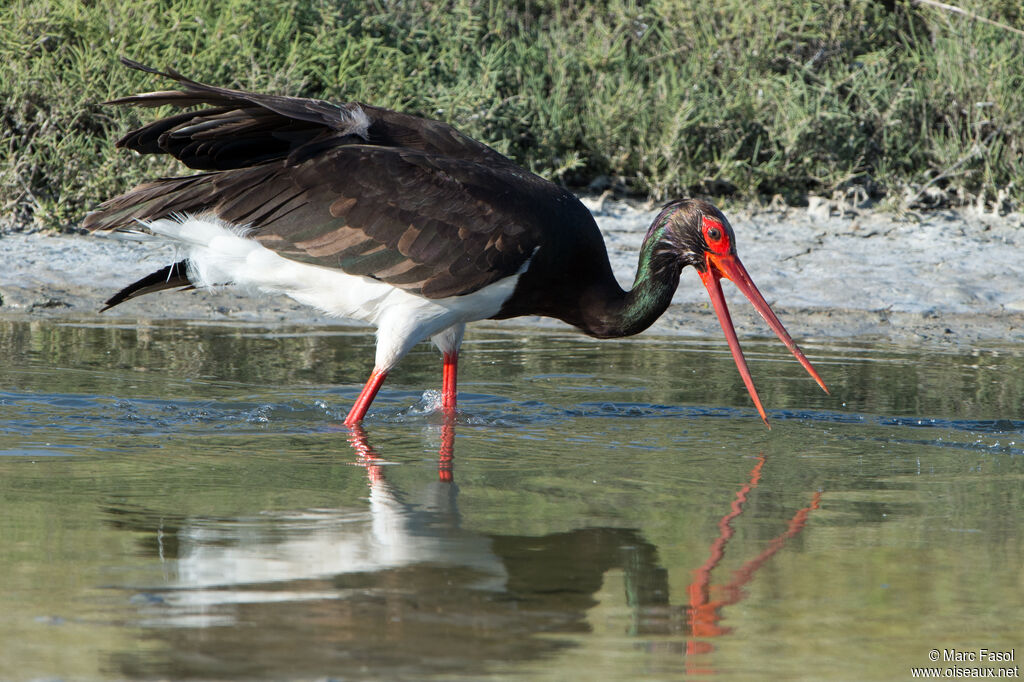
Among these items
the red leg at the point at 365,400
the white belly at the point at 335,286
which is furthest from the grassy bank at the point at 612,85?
the red leg at the point at 365,400

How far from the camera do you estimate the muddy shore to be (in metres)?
7.65

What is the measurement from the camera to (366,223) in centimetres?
534

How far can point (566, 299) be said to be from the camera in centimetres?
560

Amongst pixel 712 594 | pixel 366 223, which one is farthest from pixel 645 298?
pixel 712 594

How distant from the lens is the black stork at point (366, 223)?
5.28 m

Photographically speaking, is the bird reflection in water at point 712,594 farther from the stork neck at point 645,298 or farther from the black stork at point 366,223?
the stork neck at point 645,298

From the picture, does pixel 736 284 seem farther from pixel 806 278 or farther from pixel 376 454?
pixel 806 278

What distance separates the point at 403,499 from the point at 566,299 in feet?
5.88

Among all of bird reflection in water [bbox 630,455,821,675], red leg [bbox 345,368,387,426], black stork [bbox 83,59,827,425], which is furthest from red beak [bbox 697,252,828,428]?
bird reflection in water [bbox 630,455,821,675]

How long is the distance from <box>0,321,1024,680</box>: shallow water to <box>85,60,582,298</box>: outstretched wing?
62 centimetres

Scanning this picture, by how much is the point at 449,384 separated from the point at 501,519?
79.6 inches

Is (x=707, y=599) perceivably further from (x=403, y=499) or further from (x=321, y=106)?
(x=321, y=106)

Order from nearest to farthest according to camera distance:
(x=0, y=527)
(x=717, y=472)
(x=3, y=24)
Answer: (x=0, y=527) < (x=717, y=472) < (x=3, y=24)

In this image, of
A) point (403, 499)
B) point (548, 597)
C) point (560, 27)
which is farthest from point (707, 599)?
point (560, 27)
